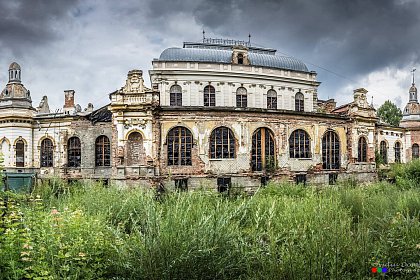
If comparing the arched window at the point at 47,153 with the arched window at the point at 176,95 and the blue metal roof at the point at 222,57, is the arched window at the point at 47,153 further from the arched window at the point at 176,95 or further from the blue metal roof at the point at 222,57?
the blue metal roof at the point at 222,57

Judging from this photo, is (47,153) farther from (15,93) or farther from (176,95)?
(176,95)

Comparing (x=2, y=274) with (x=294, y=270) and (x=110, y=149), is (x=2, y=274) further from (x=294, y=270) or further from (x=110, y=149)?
(x=110, y=149)

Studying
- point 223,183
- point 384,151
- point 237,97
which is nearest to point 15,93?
point 223,183

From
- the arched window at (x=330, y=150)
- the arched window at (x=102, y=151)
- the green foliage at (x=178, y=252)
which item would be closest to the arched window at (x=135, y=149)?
the arched window at (x=102, y=151)

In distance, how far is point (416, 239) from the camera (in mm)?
5922

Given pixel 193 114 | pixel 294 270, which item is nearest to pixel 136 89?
pixel 193 114

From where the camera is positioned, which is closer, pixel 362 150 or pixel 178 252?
pixel 178 252

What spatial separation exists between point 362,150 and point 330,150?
3.33m

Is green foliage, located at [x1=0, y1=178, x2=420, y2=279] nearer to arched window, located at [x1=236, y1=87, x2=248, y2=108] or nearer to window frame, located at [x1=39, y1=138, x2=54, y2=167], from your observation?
window frame, located at [x1=39, y1=138, x2=54, y2=167]

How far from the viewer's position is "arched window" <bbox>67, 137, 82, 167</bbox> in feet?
67.2

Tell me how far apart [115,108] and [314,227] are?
14.0 meters

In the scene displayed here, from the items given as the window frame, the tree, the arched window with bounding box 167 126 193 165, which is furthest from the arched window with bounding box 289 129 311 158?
the tree

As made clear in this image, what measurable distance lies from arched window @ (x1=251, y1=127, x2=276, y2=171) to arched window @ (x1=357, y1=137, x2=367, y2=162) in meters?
7.53

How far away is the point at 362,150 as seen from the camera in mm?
22500
